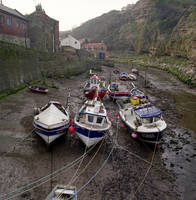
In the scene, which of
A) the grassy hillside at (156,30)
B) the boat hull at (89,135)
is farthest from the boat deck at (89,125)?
the grassy hillside at (156,30)

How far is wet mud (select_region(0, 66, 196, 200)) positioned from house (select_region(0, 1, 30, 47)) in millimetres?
21649

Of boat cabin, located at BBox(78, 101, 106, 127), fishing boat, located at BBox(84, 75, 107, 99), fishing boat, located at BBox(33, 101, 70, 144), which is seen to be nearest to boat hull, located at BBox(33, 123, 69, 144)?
fishing boat, located at BBox(33, 101, 70, 144)

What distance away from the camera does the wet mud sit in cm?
940

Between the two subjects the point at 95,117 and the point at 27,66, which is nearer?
the point at 95,117

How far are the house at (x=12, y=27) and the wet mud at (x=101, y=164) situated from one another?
852 inches

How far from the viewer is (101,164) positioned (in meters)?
11.6

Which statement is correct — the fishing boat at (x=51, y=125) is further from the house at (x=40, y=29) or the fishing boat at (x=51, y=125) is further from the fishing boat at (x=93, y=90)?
the house at (x=40, y=29)

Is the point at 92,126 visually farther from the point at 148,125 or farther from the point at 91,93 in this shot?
the point at 91,93

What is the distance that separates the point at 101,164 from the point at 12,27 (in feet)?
114

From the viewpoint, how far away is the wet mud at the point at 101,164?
9.40 m

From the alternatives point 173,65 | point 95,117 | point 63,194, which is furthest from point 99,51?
point 63,194

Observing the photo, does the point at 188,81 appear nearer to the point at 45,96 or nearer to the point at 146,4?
the point at 45,96

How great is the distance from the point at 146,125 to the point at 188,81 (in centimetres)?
2934

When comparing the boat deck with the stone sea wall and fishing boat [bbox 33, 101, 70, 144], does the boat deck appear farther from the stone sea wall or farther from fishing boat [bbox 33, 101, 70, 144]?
the stone sea wall
